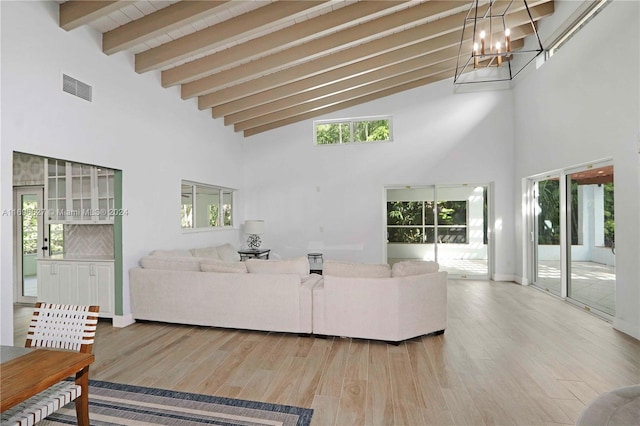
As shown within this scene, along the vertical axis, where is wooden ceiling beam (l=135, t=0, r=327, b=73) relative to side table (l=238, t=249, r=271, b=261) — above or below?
above

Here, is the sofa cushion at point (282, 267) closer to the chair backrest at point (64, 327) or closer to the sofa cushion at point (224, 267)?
the sofa cushion at point (224, 267)

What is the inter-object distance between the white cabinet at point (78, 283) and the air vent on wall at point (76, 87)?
2.01 meters

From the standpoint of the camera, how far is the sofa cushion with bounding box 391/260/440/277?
139 inches

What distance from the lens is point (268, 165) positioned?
25.4 feet

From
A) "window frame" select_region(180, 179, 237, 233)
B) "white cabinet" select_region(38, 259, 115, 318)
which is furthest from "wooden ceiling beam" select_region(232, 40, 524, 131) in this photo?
"white cabinet" select_region(38, 259, 115, 318)

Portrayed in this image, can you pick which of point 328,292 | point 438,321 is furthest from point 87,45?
point 438,321

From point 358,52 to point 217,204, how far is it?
411cm

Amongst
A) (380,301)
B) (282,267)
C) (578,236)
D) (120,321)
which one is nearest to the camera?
(380,301)

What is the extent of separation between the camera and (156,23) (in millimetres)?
3547

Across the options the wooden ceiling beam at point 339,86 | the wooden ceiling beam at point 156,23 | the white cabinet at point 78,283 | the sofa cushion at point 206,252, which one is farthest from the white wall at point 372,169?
the wooden ceiling beam at point 156,23

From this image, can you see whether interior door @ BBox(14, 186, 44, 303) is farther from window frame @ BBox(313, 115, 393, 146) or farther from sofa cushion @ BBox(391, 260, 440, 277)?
sofa cushion @ BBox(391, 260, 440, 277)

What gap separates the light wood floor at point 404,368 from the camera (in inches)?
90.4

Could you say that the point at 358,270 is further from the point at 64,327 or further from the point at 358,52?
the point at 358,52

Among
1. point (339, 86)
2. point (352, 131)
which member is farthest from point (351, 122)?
point (339, 86)
